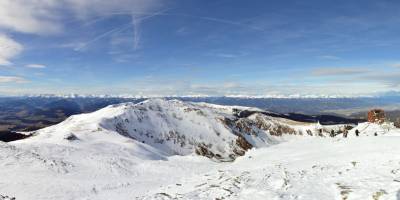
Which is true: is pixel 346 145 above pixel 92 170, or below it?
above

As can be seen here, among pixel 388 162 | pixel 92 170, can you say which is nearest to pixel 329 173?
pixel 388 162

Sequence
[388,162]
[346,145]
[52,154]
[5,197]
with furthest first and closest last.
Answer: [52,154], [346,145], [5,197], [388,162]

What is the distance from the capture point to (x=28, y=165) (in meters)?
44.9

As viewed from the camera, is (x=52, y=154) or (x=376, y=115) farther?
(x=376, y=115)

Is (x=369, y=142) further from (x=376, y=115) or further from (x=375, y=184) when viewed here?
(x=376, y=115)

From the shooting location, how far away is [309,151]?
4519 cm

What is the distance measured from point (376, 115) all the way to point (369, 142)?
183 feet

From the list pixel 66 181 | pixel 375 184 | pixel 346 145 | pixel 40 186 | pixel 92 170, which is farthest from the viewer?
pixel 92 170

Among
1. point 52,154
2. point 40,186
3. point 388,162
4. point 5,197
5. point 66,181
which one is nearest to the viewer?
point 388,162

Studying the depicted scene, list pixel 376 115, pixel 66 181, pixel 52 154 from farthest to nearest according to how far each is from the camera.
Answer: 1. pixel 376 115
2. pixel 52 154
3. pixel 66 181

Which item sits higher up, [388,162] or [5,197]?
[388,162]

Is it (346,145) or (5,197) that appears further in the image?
(346,145)

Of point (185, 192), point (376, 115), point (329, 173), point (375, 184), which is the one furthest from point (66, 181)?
point (376, 115)

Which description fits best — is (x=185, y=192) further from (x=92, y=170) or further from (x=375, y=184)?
(x=92, y=170)
